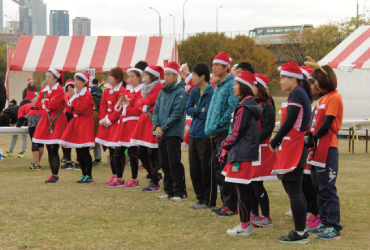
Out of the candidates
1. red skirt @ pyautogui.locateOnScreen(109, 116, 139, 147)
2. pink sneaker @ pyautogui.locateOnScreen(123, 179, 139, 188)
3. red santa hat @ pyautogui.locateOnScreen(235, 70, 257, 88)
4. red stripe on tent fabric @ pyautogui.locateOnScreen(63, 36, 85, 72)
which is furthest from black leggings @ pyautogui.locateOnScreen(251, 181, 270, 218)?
red stripe on tent fabric @ pyautogui.locateOnScreen(63, 36, 85, 72)

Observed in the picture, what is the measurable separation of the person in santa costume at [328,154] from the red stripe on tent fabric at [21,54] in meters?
17.5

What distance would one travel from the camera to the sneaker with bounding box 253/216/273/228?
6257mm

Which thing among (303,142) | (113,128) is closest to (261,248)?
A: (303,142)

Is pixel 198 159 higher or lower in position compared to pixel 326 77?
lower

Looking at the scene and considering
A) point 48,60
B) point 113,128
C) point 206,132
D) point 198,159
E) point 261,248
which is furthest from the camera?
point 48,60

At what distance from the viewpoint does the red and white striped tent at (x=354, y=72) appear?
18828mm

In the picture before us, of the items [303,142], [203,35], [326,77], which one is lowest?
[303,142]

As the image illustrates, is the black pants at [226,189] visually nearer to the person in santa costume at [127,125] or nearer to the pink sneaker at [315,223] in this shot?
the pink sneaker at [315,223]

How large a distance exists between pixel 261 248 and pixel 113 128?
15.2 ft

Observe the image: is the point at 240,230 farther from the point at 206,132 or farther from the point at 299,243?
the point at 206,132

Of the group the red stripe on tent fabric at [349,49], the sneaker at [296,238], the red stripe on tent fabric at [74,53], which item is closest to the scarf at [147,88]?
the sneaker at [296,238]

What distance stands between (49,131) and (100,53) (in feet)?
40.5

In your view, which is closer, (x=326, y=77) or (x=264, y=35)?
(x=326, y=77)

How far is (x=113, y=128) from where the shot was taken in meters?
9.30
